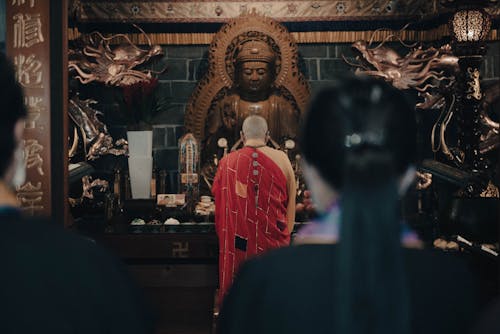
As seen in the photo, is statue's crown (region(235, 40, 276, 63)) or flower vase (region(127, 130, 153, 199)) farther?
statue's crown (region(235, 40, 276, 63))

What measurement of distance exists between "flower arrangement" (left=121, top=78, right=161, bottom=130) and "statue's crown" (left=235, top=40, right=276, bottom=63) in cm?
78

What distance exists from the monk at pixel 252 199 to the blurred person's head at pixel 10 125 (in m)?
3.99

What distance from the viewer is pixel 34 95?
4.04m

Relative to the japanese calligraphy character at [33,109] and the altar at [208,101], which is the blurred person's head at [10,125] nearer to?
the japanese calligraphy character at [33,109]

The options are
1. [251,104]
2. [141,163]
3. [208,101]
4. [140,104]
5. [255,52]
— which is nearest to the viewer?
[141,163]

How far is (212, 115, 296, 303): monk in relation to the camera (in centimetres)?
573

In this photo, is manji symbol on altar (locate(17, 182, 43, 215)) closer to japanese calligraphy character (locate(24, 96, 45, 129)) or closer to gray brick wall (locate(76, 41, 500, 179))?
japanese calligraphy character (locate(24, 96, 45, 129))

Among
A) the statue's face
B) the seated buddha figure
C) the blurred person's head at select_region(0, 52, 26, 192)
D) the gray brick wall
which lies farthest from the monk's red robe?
the blurred person's head at select_region(0, 52, 26, 192)

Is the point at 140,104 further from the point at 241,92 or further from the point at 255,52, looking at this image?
the point at 255,52

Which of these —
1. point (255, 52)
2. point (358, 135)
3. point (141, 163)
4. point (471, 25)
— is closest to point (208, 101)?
point (255, 52)

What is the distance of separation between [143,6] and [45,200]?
396 cm

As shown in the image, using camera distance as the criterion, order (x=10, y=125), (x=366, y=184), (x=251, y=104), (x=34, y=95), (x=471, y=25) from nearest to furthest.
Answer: (x=366, y=184) → (x=10, y=125) → (x=34, y=95) → (x=471, y=25) → (x=251, y=104)

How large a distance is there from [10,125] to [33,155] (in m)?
2.43

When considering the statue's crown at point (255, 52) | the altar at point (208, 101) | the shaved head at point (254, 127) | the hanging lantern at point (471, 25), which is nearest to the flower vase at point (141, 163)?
the altar at point (208, 101)
